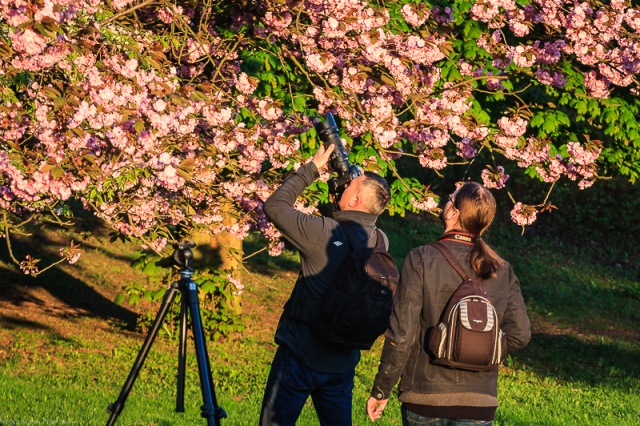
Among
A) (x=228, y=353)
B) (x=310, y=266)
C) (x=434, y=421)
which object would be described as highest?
(x=310, y=266)

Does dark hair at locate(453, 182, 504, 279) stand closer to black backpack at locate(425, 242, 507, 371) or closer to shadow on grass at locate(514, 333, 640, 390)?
black backpack at locate(425, 242, 507, 371)

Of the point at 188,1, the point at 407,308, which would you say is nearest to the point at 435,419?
the point at 407,308

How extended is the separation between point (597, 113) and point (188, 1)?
18.4 feet

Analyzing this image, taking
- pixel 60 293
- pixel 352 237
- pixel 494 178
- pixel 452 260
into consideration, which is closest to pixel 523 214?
pixel 494 178

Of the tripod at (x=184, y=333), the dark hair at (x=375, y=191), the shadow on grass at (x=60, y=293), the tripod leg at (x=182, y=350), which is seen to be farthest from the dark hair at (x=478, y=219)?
the shadow on grass at (x=60, y=293)

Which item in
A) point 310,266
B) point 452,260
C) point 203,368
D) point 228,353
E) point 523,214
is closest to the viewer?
point 452,260

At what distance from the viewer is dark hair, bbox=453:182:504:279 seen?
4.27 meters

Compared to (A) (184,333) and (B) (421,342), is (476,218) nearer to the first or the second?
(B) (421,342)

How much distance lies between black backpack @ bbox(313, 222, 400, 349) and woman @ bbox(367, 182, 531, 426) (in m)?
0.27

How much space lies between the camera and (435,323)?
428cm

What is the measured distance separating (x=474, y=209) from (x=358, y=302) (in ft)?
2.35

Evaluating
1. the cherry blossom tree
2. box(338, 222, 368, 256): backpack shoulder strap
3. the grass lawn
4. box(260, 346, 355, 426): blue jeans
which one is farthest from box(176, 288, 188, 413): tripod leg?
the grass lawn

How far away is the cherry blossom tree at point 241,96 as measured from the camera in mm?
5641

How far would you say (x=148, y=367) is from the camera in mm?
12508
